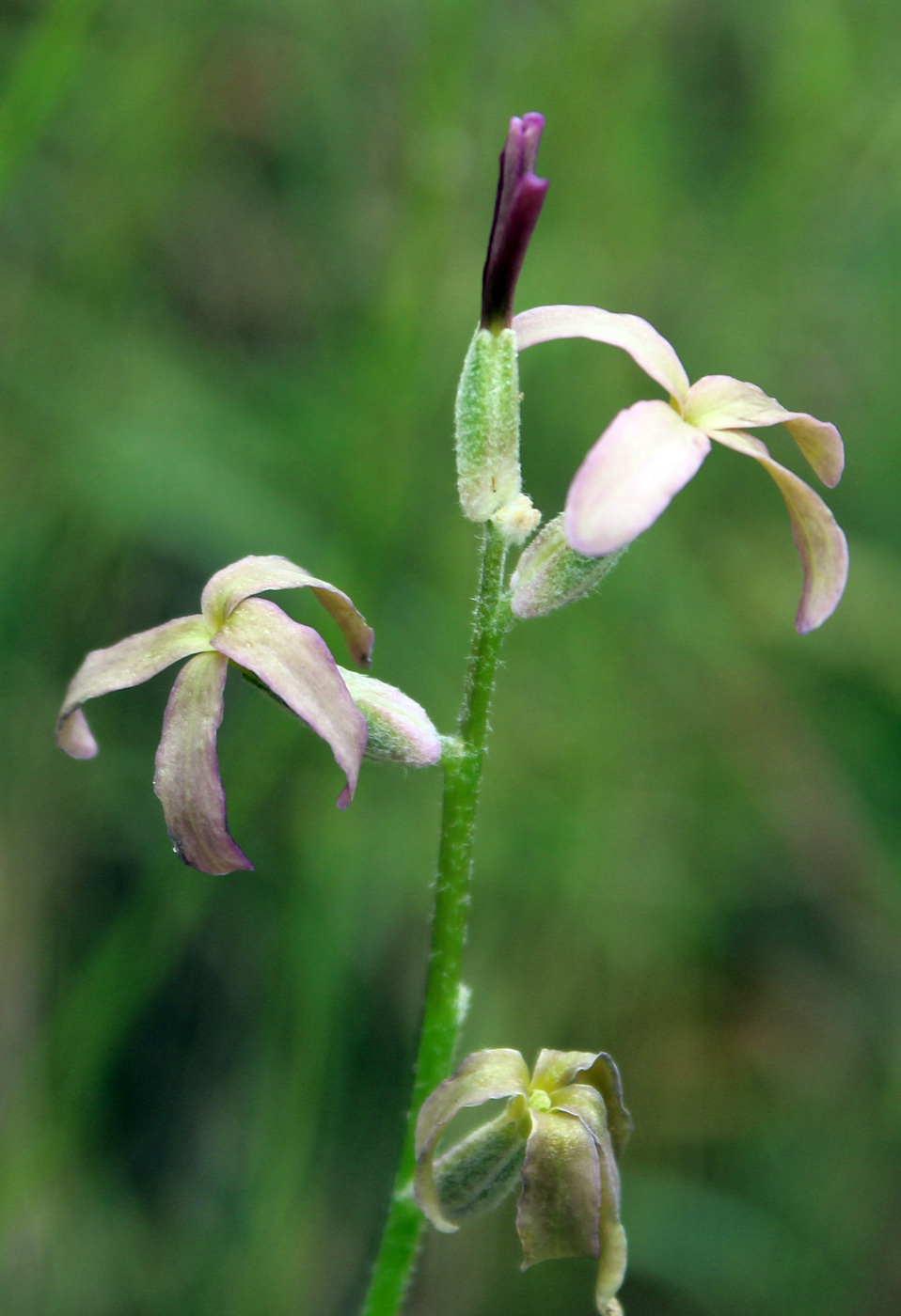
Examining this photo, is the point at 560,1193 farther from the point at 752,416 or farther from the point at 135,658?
the point at 752,416

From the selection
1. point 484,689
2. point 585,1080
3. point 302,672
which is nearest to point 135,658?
point 302,672

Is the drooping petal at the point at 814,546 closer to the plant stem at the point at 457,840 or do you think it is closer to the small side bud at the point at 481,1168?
the plant stem at the point at 457,840

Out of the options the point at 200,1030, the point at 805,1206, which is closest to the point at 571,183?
the point at 200,1030

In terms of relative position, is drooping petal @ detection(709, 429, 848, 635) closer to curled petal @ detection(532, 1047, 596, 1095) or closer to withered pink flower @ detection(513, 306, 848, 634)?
withered pink flower @ detection(513, 306, 848, 634)

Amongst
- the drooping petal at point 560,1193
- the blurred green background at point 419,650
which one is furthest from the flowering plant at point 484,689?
the blurred green background at point 419,650

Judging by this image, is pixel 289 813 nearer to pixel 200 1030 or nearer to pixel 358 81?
pixel 200 1030
